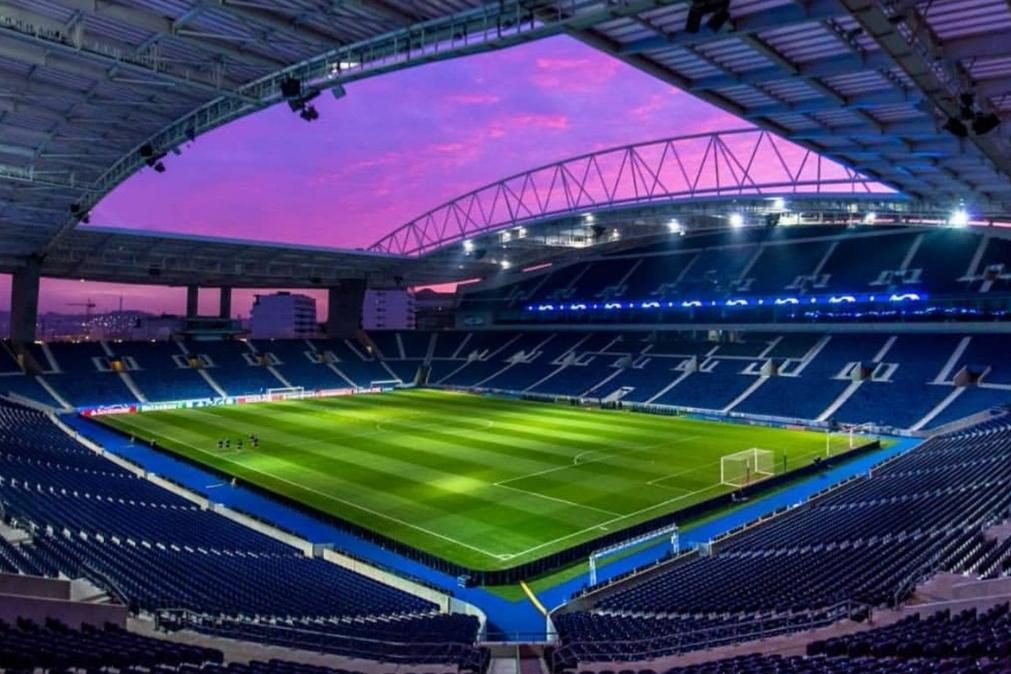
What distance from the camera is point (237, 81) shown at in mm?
22281

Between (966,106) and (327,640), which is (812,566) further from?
(327,640)

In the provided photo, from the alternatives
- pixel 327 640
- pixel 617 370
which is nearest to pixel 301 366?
pixel 617 370

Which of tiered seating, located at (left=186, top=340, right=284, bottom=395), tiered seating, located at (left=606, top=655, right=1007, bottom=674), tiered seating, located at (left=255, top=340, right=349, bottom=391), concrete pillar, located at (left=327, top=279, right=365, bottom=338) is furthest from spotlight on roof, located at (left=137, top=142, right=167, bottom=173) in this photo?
concrete pillar, located at (left=327, top=279, right=365, bottom=338)

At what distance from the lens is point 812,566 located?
18.3 metres

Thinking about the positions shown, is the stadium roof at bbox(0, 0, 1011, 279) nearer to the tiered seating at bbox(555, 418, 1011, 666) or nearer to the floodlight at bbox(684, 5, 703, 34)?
the floodlight at bbox(684, 5, 703, 34)

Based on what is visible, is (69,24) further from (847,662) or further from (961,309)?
(961,309)

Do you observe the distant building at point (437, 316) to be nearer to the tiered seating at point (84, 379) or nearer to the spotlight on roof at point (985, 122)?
the tiered seating at point (84, 379)

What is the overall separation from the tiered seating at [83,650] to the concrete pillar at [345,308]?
73.4 meters

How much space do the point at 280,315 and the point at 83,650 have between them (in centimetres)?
12838

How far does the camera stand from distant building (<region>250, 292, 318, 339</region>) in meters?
131

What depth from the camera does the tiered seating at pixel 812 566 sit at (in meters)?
14.6

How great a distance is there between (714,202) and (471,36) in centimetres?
3768

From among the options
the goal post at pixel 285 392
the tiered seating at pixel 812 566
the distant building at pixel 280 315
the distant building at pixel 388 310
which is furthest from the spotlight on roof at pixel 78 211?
the distant building at pixel 388 310

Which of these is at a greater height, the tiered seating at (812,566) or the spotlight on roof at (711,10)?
the spotlight on roof at (711,10)
